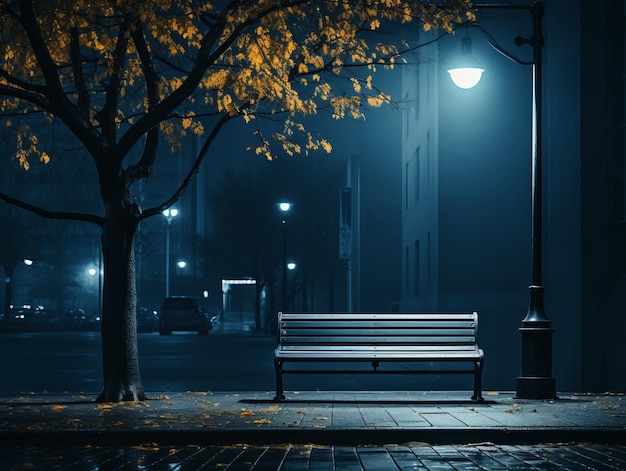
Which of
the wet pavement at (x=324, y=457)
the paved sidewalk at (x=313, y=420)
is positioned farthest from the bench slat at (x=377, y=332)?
the wet pavement at (x=324, y=457)

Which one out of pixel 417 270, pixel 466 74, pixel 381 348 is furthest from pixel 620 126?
pixel 417 270

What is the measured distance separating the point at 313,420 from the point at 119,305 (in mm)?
4200

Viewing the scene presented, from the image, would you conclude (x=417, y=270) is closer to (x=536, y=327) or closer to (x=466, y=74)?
(x=466, y=74)

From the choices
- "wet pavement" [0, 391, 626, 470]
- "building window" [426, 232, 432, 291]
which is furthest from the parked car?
"wet pavement" [0, 391, 626, 470]

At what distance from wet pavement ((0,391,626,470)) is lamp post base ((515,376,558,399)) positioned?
1.43m

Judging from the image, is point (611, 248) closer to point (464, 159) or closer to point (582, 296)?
point (582, 296)

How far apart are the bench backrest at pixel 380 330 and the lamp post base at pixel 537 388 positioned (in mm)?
809

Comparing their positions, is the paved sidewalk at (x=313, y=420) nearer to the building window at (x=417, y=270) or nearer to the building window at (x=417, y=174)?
the building window at (x=417, y=270)

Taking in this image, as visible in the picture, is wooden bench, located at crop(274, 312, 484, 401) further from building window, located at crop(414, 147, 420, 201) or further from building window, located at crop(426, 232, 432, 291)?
building window, located at crop(414, 147, 420, 201)

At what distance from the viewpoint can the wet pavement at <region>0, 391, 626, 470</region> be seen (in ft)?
30.9

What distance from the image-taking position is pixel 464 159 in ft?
97.2

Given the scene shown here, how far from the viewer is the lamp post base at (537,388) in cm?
1488

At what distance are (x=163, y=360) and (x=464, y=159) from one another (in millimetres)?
9435

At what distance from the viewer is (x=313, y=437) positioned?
1065 cm
